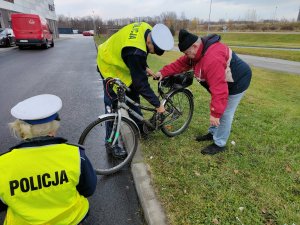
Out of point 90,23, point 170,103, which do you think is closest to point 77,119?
point 170,103

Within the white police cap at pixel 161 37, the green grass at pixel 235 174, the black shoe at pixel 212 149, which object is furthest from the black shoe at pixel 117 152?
the white police cap at pixel 161 37

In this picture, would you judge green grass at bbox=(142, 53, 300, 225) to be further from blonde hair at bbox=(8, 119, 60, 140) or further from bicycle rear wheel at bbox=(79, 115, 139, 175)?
blonde hair at bbox=(8, 119, 60, 140)

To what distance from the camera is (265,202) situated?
3.06 metres

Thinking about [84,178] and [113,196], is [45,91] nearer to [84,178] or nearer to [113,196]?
[113,196]

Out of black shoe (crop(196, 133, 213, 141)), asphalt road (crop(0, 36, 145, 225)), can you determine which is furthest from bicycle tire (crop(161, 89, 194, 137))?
asphalt road (crop(0, 36, 145, 225))

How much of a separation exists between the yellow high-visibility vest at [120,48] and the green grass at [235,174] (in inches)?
50.0

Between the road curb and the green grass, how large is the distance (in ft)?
0.28

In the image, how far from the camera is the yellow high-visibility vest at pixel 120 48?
322 cm

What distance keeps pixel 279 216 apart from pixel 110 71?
106 inches

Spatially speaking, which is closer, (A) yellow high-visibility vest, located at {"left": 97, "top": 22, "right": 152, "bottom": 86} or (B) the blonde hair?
(B) the blonde hair

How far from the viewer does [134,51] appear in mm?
3201

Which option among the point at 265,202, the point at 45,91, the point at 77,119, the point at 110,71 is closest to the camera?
the point at 265,202

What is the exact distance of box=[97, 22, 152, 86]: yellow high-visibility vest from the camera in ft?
10.6

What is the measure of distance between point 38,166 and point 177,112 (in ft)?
10.6
